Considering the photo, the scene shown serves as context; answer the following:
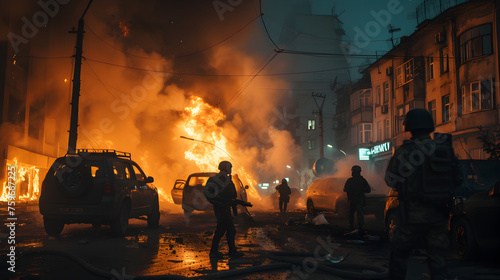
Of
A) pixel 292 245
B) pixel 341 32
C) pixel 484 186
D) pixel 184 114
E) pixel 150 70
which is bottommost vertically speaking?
pixel 292 245

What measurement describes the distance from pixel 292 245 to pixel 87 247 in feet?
13.1

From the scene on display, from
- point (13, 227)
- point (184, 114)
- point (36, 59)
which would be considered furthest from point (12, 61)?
point (13, 227)

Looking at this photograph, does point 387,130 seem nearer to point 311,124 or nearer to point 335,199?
point 335,199

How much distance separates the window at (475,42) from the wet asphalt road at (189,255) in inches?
670

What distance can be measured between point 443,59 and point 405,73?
202 inches

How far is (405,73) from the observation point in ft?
107

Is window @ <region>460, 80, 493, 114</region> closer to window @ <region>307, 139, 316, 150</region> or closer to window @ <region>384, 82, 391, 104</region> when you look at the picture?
window @ <region>384, 82, 391, 104</region>

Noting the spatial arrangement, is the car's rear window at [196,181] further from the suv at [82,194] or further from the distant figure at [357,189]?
the suv at [82,194]

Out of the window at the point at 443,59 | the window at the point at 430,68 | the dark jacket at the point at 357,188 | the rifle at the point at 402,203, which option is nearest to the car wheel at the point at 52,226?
the dark jacket at the point at 357,188

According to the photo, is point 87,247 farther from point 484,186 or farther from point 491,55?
point 491,55

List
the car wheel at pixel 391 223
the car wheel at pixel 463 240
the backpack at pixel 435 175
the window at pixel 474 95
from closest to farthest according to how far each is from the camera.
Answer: the backpack at pixel 435 175, the car wheel at pixel 463 240, the car wheel at pixel 391 223, the window at pixel 474 95


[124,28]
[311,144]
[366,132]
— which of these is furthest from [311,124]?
[124,28]

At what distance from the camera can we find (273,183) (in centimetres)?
7919

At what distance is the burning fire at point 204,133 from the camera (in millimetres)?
32219
